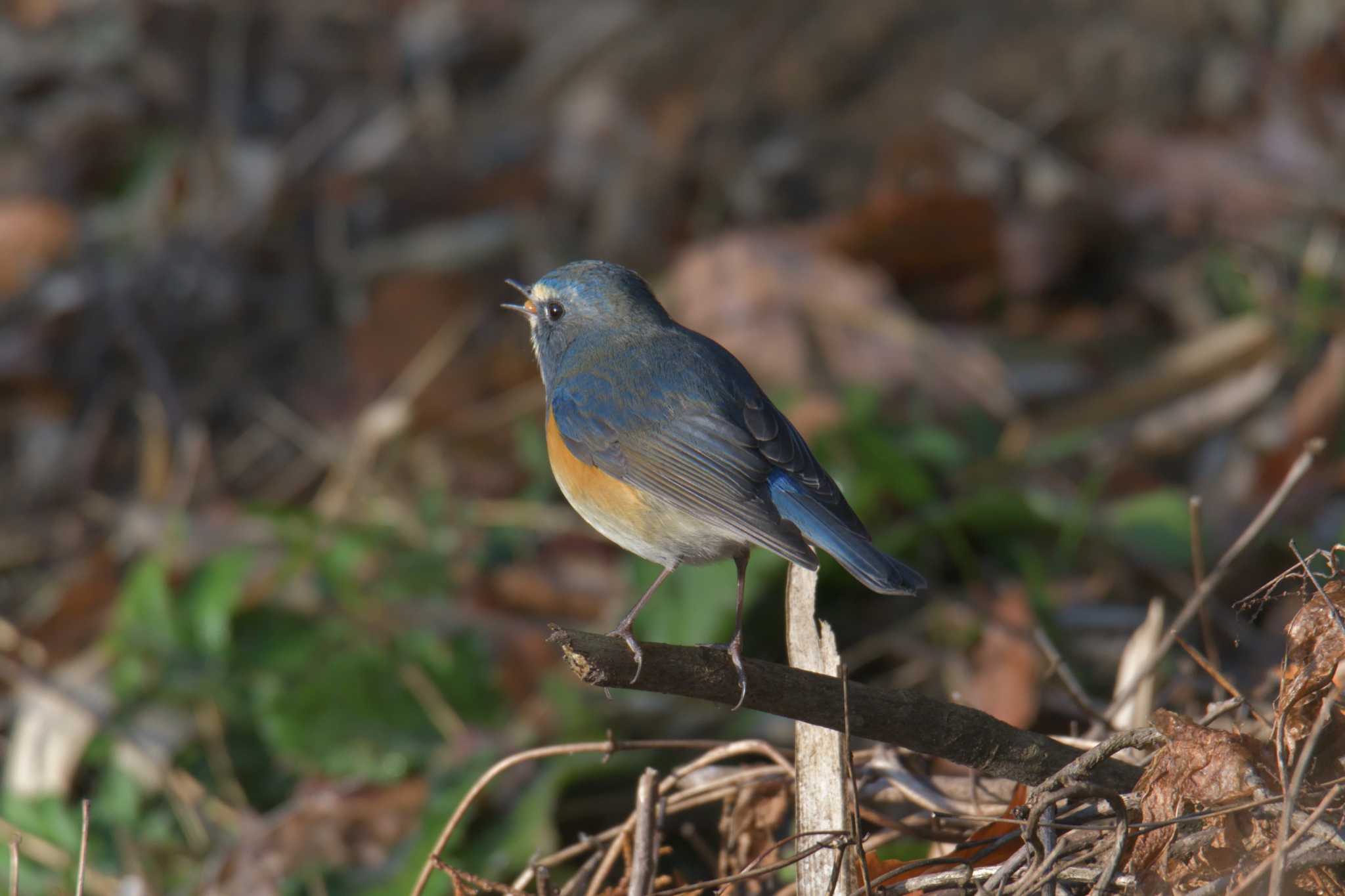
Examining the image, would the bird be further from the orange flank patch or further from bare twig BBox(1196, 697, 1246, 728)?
bare twig BBox(1196, 697, 1246, 728)

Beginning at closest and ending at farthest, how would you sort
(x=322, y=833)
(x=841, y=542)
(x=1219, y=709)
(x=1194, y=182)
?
(x=1219, y=709) < (x=841, y=542) < (x=322, y=833) < (x=1194, y=182)

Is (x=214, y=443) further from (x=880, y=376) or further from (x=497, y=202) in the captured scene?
(x=880, y=376)

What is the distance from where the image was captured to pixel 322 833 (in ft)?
13.9

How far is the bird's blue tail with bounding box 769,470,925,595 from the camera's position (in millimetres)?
2641

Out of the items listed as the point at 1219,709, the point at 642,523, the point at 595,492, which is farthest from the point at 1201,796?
the point at 595,492

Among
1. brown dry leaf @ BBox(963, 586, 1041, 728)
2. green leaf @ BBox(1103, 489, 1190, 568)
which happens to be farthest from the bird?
green leaf @ BBox(1103, 489, 1190, 568)

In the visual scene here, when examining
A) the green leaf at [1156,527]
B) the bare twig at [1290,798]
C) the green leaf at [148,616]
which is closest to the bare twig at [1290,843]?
the bare twig at [1290,798]

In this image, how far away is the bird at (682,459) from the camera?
286cm

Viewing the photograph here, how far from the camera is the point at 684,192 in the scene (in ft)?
24.2

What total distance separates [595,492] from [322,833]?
1745 millimetres

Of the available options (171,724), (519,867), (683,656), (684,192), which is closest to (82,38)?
(684,192)

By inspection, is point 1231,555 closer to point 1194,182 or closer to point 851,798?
point 851,798

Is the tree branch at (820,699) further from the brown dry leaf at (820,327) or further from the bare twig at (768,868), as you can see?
the brown dry leaf at (820,327)

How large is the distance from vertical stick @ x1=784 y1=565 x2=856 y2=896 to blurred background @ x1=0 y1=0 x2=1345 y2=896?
2.49 feet
